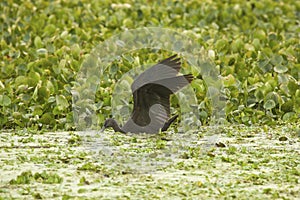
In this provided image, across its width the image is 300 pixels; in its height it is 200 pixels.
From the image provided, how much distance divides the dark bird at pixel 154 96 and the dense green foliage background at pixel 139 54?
0.51 m

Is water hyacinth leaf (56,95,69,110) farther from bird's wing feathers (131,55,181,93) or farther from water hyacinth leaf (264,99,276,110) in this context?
water hyacinth leaf (264,99,276,110)

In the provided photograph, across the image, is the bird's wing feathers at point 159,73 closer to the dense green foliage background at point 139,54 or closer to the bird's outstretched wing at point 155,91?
the bird's outstretched wing at point 155,91

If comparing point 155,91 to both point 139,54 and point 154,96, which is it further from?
point 139,54

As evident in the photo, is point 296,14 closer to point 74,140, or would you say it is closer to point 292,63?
point 292,63

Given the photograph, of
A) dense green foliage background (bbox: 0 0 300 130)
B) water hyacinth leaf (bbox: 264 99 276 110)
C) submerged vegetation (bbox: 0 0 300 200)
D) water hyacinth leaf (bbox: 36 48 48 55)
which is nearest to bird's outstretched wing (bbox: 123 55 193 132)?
submerged vegetation (bbox: 0 0 300 200)

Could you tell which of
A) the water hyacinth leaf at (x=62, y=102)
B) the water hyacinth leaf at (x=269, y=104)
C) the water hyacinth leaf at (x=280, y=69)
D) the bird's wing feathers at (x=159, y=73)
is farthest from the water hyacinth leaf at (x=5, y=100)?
the water hyacinth leaf at (x=280, y=69)

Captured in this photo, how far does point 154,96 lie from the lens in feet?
18.4

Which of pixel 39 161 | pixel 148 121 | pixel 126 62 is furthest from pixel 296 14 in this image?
pixel 39 161

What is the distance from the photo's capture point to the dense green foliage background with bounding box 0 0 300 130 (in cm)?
618

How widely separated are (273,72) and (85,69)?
151 cm

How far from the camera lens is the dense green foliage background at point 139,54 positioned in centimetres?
618

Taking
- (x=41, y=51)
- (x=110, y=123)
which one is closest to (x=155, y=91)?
(x=110, y=123)

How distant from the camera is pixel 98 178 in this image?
4539mm

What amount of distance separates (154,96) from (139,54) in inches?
66.3
